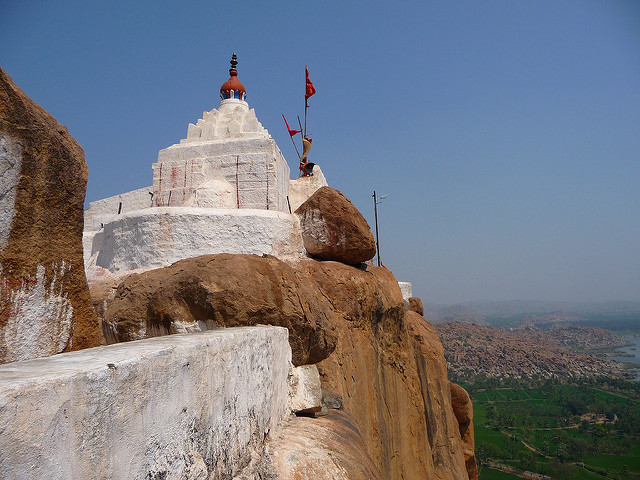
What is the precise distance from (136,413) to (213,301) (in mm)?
2291

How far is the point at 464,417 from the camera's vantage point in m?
13.7

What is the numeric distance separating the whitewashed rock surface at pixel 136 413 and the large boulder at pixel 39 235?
90 centimetres

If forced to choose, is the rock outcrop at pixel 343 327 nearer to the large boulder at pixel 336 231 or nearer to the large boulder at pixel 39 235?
the large boulder at pixel 336 231

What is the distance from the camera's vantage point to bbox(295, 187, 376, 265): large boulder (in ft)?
26.7

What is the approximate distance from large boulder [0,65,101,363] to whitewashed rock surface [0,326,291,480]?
0.90 metres

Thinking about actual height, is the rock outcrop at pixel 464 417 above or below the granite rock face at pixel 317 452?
below

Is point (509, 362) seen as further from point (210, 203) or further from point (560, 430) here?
point (210, 203)

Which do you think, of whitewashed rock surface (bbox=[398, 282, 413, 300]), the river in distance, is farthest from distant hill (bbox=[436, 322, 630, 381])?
whitewashed rock surface (bbox=[398, 282, 413, 300])

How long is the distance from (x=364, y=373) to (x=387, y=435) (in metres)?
1.44

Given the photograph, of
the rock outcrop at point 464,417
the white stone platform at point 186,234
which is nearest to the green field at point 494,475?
the rock outcrop at point 464,417

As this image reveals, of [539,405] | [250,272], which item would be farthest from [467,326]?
[250,272]

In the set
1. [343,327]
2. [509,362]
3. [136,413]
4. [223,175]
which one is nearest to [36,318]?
[136,413]

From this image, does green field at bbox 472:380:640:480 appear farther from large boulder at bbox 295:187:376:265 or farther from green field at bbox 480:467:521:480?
large boulder at bbox 295:187:376:265

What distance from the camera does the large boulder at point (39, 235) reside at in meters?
2.82
